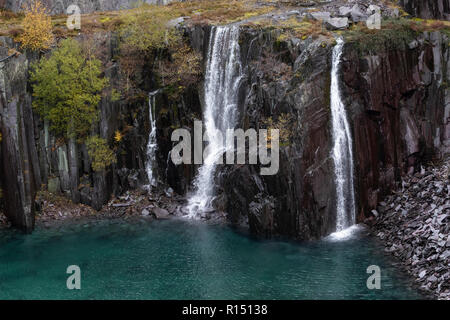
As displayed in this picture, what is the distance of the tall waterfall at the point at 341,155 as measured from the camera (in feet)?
124

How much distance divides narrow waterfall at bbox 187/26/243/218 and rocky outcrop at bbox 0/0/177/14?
2113 centimetres

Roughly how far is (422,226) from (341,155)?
7.98 m

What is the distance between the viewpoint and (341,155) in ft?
125

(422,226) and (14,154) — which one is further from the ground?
(14,154)

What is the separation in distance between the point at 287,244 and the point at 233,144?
1044cm

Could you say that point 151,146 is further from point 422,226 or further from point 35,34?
point 422,226

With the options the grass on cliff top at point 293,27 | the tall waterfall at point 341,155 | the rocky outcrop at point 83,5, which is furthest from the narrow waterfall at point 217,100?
the rocky outcrop at point 83,5

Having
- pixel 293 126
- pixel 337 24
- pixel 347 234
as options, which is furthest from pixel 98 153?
pixel 337 24

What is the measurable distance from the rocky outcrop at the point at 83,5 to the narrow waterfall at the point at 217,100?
21.1m

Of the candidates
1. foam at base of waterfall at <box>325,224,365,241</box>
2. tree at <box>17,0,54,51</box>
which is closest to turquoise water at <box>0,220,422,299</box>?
foam at base of waterfall at <box>325,224,365,241</box>

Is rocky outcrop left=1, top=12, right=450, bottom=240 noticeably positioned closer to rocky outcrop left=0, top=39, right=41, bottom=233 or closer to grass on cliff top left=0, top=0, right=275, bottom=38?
rocky outcrop left=0, top=39, right=41, bottom=233

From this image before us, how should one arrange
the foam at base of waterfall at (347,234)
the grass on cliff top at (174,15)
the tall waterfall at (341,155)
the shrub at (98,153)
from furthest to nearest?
the grass on cliff top at (174,15) → the shrub at (98,153) → the tall waterfall at (341,155) → the foam at base of waterfall at (347,234)

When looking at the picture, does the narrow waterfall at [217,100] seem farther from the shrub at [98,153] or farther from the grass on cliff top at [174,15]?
the shrub at [98,153]

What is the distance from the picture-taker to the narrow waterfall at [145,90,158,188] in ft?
152
